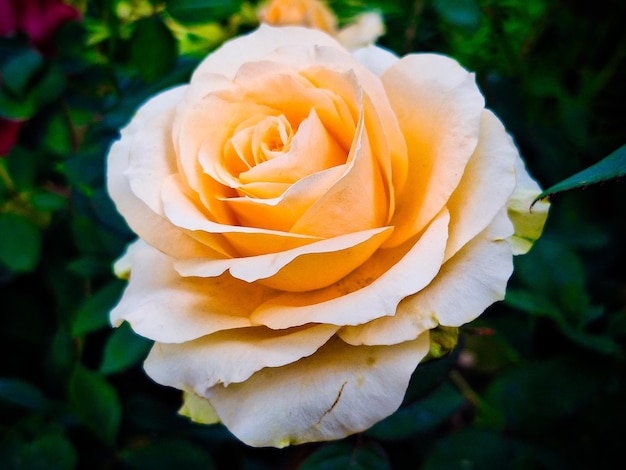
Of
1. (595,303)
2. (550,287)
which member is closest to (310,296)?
(550,287)

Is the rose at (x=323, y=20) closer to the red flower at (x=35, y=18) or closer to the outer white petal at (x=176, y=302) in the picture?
the red flower at (x=35, y=18)

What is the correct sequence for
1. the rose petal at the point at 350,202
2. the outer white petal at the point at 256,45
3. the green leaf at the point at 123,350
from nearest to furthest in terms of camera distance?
the rose petal at the point at 350,202, the outer white petal at the point at 256,45, the green leaf at the point at 123,350

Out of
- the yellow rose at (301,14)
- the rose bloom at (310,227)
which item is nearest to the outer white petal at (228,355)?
the rose bloom at (310,227)

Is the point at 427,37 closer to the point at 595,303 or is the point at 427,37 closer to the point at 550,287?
the point at 550,287

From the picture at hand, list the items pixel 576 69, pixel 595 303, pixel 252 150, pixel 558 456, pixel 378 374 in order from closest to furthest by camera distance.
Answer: pixel 378 374 < pixel 252 150 < pixel 558 456 < pixel 595 303 < pixel 576 69

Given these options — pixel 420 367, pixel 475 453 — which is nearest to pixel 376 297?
pixel 420 367

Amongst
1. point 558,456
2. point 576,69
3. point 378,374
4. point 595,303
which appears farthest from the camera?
point 576,69

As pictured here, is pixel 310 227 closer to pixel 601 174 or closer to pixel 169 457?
pixel 601 174

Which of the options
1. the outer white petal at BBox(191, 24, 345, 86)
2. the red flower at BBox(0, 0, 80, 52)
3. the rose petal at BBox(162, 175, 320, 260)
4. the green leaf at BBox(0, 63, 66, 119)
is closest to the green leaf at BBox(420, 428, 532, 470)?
the rose petal at BBox(162, 175, 320, 260)
